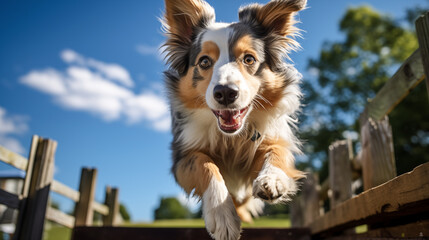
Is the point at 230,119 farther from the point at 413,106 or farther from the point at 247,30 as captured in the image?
the point at 413,106

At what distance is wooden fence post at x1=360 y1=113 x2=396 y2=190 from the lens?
2990mm

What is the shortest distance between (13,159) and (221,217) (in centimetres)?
268

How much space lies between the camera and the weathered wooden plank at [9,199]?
342 cm

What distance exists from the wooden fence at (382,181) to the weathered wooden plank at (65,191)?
3428mm

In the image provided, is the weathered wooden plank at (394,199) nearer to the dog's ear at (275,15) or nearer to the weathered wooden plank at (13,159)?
the dog's ear at (275,15)

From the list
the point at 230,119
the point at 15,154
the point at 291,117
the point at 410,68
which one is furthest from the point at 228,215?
the point at 15,154

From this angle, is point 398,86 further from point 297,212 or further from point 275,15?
point 297,212

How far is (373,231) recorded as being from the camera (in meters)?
3.04

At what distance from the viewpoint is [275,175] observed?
2.61 metres

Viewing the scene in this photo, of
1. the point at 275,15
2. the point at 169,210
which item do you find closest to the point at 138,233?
the point at 275,15

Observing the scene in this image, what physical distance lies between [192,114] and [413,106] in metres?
15.8

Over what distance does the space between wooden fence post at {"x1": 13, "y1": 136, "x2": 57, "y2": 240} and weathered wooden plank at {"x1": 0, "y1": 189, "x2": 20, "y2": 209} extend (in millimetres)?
137

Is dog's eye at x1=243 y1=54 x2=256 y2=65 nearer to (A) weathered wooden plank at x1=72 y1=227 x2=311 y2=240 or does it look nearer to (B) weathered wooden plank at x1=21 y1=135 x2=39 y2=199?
(A) weathered wooden plank at x1=72 y1=227 x2=311 y2=240

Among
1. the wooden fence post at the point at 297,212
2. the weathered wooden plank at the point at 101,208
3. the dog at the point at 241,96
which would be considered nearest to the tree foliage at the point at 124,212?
the weathered wooden plank at the point at 101,208
